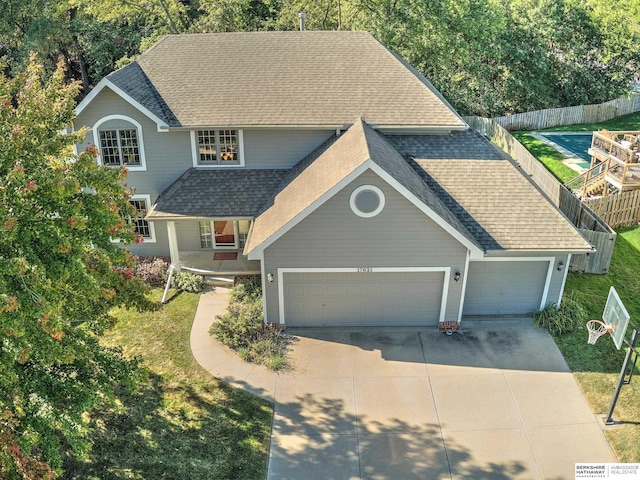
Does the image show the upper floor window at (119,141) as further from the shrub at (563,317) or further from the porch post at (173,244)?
the shrub at (563,317)

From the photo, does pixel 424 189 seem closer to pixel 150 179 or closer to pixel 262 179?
pixel 262 179

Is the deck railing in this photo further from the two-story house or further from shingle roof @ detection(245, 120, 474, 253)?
shingle roof @ detection(245, 120, 474, 253)

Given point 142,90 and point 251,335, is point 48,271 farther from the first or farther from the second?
point 142,90

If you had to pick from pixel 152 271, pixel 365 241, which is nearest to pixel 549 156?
pixel 365 241

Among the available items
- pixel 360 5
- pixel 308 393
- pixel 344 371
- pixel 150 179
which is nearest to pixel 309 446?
pixel 308 393

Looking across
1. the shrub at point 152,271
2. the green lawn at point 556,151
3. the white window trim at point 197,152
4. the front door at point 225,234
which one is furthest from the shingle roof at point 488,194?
the green lawn at point 556,151
